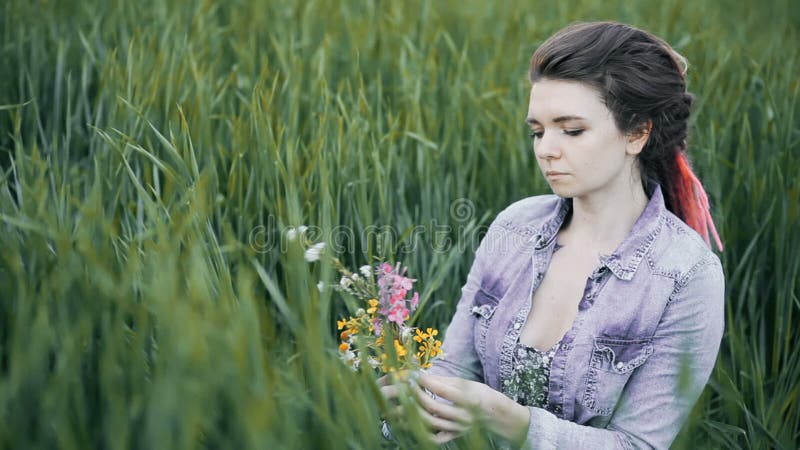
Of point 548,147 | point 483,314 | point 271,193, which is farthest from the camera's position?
point 271,193

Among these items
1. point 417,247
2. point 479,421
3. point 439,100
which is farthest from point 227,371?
point 439,100

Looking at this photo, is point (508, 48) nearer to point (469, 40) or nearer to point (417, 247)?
point (469, 40)

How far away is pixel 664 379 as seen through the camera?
155 cm

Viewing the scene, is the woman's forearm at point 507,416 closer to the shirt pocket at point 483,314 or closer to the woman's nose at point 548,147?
the shirt pocket at point 483,314

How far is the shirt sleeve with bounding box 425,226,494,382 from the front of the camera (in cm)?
179

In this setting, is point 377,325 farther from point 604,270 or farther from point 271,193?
point 271,193

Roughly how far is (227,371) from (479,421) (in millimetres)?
327

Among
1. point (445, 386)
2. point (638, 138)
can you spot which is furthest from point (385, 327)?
point (638, 138)

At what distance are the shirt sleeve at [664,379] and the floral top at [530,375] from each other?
0.12 m

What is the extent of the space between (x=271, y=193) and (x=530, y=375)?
74 cm

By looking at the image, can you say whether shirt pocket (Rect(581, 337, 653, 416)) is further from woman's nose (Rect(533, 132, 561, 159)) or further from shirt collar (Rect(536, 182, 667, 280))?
woman's nose (Rect(533, 132, 561, 159))

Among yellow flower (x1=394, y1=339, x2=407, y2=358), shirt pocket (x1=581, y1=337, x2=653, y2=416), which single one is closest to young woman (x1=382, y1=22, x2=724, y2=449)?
shirt pocket (x1=581, y1=337, x2=653, y2=416)

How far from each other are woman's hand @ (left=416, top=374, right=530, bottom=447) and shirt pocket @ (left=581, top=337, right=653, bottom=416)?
181mm

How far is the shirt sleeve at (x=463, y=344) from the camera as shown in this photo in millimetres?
1788
